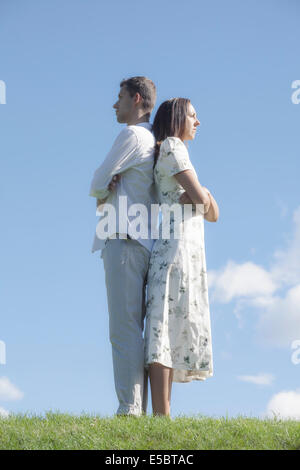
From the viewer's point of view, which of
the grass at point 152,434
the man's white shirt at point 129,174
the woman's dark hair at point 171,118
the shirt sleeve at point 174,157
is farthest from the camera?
the woman's dark hair at point 171,118

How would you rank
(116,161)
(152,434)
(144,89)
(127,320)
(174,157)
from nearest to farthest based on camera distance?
1. (152,434)
2. (127,320)
3. (174,157)
4. (116,161)
5. (144,89)

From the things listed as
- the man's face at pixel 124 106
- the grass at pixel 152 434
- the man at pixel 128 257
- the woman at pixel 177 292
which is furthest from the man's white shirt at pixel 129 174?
the grass at pixel 152 434

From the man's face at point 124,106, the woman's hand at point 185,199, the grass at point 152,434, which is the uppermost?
the man's face at point 124,106

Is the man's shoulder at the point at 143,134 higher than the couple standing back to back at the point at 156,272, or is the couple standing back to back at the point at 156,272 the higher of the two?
the man's shoulder at the point at 143,134

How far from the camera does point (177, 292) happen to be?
596cm

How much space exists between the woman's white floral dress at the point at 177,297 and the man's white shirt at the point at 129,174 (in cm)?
15

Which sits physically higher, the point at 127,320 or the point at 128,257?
the point at 128,257

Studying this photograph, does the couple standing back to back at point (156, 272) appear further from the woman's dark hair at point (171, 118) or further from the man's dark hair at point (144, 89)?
the man's dark hair at point (144, 89)

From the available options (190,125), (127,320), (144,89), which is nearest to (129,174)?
(190,125)

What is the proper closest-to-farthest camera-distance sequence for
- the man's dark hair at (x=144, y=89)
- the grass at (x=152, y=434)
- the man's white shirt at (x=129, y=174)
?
the grass at (x=152, y=434)
the man's white shirt at (x=129, y=174)
the man's dark hair at (x=144, y=89)

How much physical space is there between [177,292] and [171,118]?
4.96 ft

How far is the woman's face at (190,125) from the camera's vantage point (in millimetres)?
6250

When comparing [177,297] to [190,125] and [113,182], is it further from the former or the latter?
[190,125]

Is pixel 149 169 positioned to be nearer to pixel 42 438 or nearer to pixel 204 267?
pixel 204 267
